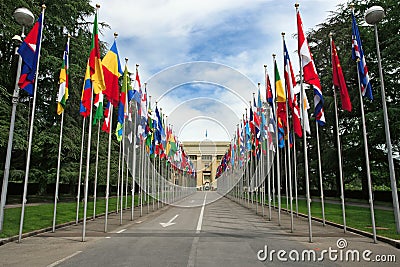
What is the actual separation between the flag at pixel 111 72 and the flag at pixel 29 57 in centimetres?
276

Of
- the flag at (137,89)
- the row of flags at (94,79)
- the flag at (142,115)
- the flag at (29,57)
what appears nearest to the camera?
the flag at (29,57)

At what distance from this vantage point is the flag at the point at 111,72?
14.7m

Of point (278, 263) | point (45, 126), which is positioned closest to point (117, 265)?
point (278, 263)

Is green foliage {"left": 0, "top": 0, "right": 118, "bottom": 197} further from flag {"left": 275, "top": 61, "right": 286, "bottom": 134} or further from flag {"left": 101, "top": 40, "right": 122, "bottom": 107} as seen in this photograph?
flag {"left": 275, "top": 61, "right": 286, "bottom": 134}

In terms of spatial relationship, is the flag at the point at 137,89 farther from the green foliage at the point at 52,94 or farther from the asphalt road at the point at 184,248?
the green foliage at the point at 52,94

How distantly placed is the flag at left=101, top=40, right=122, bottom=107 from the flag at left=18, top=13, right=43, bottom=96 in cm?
276

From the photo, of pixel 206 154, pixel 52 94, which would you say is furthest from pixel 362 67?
pixel 206 154

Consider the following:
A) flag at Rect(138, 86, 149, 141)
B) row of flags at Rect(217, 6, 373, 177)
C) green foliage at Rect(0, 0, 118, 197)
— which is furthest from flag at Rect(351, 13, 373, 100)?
green foliage at Rect(0, 0, 118, 197)

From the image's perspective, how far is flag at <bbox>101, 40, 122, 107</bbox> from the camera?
14.7 metres

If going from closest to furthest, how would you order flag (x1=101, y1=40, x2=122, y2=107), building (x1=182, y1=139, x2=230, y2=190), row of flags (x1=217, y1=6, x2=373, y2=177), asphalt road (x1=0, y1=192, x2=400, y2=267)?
asphalt road (x1=0, y1=192, x2=400, y2=267) → row of flags (x1=217, y1=6, x2=373, y2=177) → flag (x1=101, y1=40, x2=122, y2=107) → building (x1=182, y1=139, x2=230, y2=190)

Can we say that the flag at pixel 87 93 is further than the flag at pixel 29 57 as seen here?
Yes

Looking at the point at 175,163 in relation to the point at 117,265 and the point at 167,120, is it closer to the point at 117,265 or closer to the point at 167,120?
the point at 167,120

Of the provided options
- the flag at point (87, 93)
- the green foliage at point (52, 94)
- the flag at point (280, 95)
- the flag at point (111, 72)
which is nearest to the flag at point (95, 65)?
the flag at point (87, 93)

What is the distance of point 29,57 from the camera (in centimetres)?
1245
